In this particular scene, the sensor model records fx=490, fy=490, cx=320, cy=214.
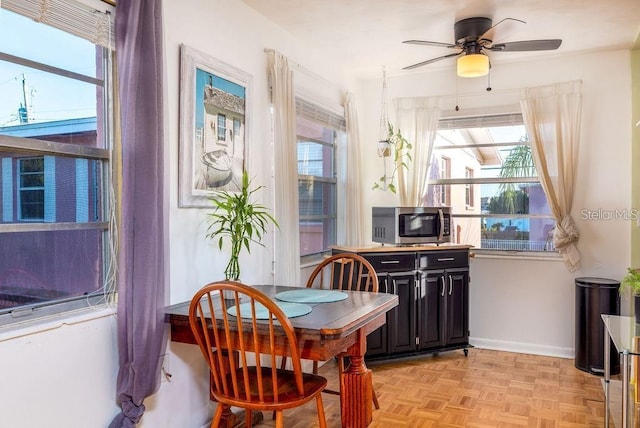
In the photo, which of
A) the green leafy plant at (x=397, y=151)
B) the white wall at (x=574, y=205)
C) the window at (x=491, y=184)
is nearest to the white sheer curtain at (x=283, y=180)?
the green leafy plant at (x=397, y=151)

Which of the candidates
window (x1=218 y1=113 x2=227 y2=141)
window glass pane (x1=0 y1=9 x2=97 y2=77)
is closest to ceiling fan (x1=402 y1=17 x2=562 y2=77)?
window (x1=218 y1=113 x2=227 y2=141)

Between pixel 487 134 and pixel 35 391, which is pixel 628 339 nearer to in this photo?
pixel 35 391

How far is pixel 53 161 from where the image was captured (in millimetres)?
1900

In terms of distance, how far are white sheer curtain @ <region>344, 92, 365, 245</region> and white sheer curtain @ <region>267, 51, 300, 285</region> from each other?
0.97 meters

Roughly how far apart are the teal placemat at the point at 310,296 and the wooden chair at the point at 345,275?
250 mm

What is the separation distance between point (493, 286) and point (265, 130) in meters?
2.51

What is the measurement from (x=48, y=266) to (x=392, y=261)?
2476 millimetres

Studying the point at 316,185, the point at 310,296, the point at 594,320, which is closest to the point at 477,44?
the point at 316,185

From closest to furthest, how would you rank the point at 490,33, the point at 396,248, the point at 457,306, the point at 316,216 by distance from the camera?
the point at 490,33
the point at 396,248
the point at 316,216
the point at 457,306

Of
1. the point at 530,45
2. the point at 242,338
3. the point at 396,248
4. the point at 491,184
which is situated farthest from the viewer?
the point at 491,184

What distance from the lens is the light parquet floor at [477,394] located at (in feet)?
9.32

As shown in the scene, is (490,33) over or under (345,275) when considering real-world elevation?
over

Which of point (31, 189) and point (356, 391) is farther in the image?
point (356, 391)

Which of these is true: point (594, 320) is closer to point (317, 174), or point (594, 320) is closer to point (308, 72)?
point (317, 174)
